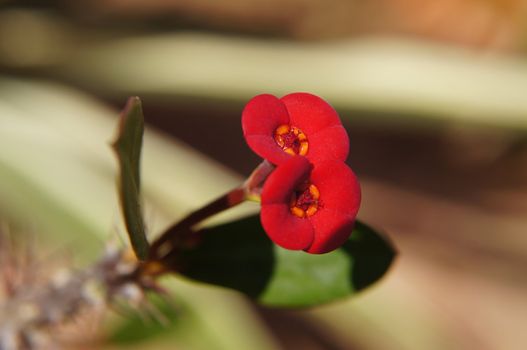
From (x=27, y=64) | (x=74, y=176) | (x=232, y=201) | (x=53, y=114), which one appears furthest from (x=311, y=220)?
(x=27, y=64)

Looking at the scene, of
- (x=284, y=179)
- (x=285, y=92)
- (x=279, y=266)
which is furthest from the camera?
(x=285, y=92)

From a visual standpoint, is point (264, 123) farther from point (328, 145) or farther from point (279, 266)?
point (279, 266)

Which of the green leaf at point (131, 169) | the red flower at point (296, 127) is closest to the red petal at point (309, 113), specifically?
the red flower at point (296, 127)

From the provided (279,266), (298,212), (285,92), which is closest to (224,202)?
(298,212)

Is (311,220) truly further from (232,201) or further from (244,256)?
(244,256)

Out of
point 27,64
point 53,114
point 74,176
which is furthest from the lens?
point 27,64

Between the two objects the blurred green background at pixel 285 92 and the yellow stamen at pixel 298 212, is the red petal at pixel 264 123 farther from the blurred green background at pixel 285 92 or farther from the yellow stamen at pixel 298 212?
the blurred green background at pixel 285 92

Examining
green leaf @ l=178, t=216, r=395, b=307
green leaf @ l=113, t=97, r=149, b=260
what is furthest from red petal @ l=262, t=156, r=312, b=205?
green leaf @ l=178, t=216, r=395, b=307

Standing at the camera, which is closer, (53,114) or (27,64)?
(53,114)
